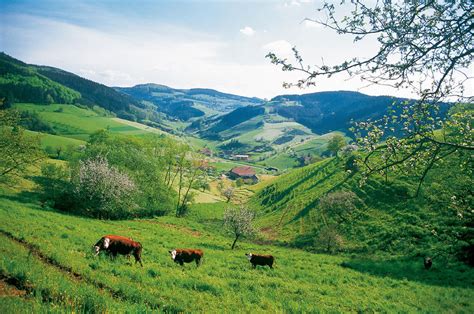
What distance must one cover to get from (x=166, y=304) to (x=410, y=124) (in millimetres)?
11392

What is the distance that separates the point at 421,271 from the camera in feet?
105

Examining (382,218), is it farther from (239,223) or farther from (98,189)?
(98,189)

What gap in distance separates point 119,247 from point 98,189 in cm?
2655

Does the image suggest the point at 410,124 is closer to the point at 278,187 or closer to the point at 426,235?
the point at 426,235

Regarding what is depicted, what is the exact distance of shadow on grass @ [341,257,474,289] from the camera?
28.5m

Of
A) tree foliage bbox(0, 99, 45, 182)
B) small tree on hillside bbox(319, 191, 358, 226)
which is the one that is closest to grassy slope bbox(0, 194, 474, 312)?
tree foliage bbox(0, 99, 45, 182)

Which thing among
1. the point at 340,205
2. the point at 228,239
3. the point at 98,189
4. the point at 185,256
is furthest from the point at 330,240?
the point at 98,189

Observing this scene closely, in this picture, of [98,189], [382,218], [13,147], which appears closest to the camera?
[98,189]

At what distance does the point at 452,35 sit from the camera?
709cm

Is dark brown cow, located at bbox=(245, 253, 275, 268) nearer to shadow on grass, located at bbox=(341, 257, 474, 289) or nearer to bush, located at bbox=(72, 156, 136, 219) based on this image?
shadow on grass, located at bbox=(341, 257, 474, 289)

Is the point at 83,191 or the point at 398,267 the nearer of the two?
the point at 398,267

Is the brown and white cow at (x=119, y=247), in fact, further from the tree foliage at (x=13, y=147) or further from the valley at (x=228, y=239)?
the tree foliage at (x=13, y=147)

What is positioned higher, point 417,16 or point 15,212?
point 417,16

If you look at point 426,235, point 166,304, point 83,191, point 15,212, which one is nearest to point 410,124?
point 166,304
